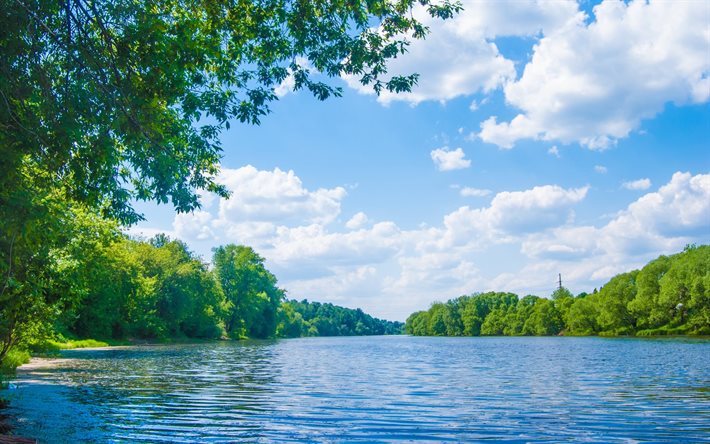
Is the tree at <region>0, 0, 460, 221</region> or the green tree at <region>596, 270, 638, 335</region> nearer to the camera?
the tree at <region>0, 0, 460, 221</region>

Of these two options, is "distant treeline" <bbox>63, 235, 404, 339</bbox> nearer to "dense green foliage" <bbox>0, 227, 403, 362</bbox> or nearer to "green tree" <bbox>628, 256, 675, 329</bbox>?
"dense green foliage" <bbox>0, 227, 403, 362</bbox>

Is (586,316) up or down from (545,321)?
up

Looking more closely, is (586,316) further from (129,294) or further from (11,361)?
(11,361)

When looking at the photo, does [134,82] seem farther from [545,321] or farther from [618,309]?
[545,321]

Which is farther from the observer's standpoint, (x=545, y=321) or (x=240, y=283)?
(x=545, y=321)

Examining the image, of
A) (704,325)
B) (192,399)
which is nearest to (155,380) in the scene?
(192,399)

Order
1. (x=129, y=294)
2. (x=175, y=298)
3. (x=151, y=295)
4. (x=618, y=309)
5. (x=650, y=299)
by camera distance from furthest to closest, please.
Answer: (x=618, y=309) → (x=650, y=299) → (x=175, y=298) → (x=151, y=295) → (x=129, y=294)

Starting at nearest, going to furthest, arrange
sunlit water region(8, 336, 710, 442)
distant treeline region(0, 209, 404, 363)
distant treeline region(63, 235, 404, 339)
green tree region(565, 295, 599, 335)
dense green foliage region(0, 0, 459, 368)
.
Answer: dense green foliage region(0, 0, 459, 368), sunlit water region(8, 336, 710, 442), distant treeline region(0, 209, 404, 363), distant treeline region(63, 235, 404, 339), green tree region(565, 295, 599, 335)

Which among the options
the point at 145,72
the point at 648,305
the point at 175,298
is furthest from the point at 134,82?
the point at 648,305

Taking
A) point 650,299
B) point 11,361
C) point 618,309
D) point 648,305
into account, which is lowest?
point 11,361

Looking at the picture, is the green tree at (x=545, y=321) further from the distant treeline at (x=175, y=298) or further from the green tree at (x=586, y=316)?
the distant treeline at (x=175, y=298)

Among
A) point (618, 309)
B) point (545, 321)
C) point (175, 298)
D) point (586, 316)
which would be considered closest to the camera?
point (175, 298)

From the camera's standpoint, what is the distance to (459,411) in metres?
19.1

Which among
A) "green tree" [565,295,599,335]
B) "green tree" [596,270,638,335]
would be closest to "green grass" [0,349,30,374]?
"green tree" [596,270,638,335]
